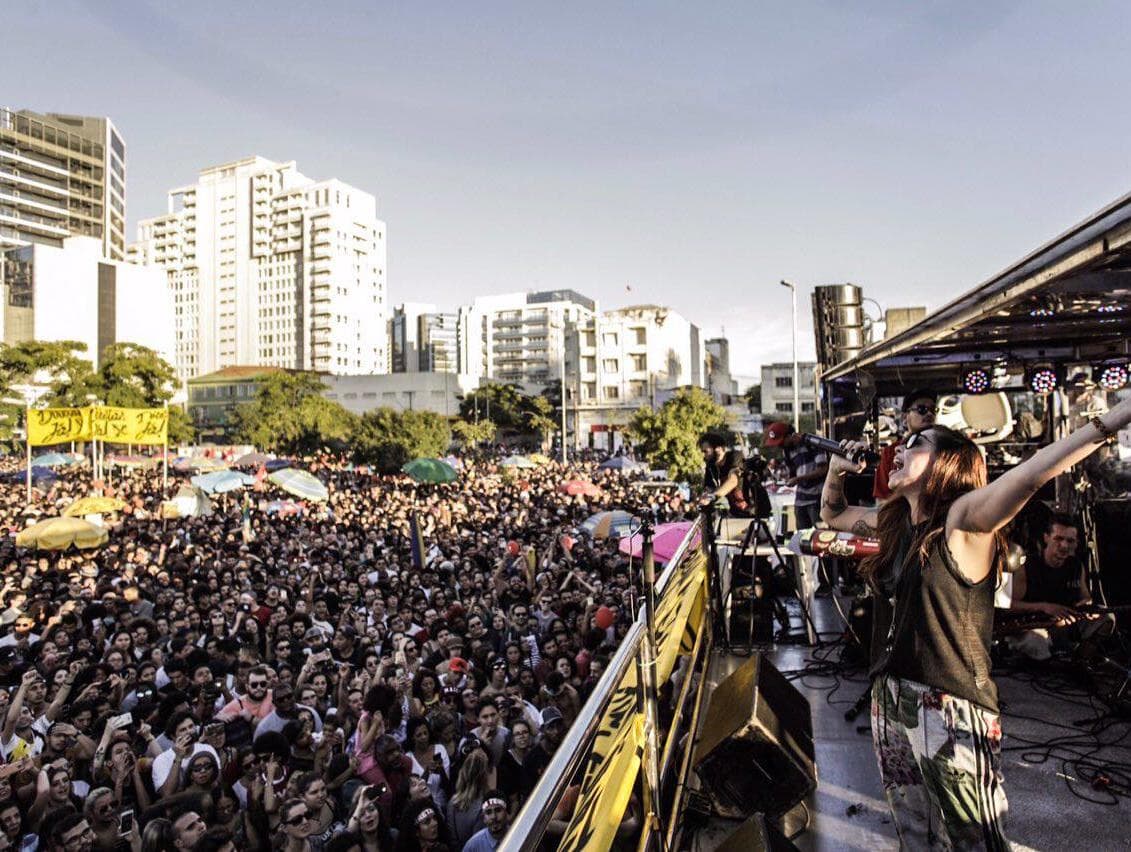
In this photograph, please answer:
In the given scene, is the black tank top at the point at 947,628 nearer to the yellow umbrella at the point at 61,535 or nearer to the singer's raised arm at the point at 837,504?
the singer's raised arm at the point at 837,504

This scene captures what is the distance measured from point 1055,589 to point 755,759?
2897 mm

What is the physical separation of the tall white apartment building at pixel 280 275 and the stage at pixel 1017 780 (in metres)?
111

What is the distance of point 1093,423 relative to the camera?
5.87 ft

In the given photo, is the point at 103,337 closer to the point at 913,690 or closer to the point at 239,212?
the point at 239,212

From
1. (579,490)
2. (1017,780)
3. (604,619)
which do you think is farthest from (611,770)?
(579,490)

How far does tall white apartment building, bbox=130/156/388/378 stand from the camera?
363 ft

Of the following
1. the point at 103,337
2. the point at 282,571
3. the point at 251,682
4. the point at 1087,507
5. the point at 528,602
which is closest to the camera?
the point at 1087,507

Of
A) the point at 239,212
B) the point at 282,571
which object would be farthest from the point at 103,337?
the point at 282,571

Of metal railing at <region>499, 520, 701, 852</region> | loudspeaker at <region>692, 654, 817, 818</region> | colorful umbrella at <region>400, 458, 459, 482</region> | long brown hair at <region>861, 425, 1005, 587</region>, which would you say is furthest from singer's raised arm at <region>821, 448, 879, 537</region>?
colorful umbrella at <region>400, 458, 459, 482</region>

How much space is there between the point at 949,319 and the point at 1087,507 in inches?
73.7

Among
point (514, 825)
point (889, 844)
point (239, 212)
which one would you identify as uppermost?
point (239, 212)

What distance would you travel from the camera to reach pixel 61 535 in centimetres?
1340

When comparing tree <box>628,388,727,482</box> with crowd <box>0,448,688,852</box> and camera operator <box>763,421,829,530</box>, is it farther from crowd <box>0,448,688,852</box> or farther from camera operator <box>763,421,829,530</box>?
camera operator <box>763,421,829,530</box>

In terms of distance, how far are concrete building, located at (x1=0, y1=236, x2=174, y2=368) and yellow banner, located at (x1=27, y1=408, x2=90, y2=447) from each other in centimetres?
5264
